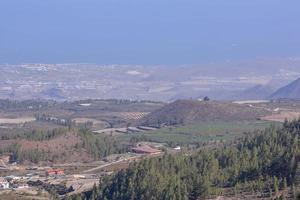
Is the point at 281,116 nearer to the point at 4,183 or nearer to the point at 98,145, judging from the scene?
the point at 98,145

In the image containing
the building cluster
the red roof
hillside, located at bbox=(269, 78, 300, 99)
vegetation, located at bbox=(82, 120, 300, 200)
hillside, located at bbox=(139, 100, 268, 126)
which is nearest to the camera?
vegetation, located at bbox=(82, 120, 300, 200)

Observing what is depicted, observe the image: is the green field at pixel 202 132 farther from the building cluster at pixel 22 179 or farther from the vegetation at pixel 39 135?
the building cluster at pixel 22 179

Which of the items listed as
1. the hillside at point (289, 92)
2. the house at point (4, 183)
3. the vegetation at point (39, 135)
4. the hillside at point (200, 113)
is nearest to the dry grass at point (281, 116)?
the hillside at point (200, 113)

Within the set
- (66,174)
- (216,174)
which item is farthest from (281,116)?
(216,174)

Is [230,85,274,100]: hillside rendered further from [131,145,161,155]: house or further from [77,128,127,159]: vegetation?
[131,145,161,155]: house

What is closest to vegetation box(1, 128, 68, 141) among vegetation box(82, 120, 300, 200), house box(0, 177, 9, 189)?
house box(0, 177, 9, 189)

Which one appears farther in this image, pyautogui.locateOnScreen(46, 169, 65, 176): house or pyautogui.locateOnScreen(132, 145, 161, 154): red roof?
pyautogui.locateOnScreen(132, 145, 161, 154): red roof
